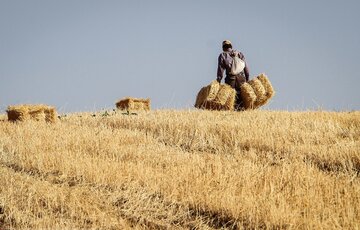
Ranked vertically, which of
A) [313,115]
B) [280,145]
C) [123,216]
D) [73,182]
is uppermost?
[313,115]

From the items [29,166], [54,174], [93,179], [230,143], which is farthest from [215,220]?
[230,143]

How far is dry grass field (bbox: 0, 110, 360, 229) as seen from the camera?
17.0 feet

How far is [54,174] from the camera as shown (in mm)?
6945

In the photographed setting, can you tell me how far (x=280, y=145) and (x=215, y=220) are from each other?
147 inches

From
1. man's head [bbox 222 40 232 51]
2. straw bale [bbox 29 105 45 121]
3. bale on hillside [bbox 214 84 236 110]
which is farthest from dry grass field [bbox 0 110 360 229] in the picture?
man's head [bbox 222 40 232 51]

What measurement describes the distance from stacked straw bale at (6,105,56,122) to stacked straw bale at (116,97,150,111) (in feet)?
13.5

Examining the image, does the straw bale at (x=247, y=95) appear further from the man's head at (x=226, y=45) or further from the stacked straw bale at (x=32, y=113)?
the stacked straw bale at (x=32, y=113)

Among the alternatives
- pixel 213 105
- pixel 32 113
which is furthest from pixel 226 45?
pixel 32 113

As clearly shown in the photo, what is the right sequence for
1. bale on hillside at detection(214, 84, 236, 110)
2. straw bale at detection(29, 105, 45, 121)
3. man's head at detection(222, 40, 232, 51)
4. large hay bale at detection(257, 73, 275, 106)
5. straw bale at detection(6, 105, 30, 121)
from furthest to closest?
man's head at detection(222, 40, 232, 51), large hay bale at detection(257, 73, 275, 106), bale on hillside at detection(214, 84, 236, 110), straw bale at detection(29, 105, 45, 121), straw bale at detection(6, 105, 30, 121)

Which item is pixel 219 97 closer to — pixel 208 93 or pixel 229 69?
pixel 208 93

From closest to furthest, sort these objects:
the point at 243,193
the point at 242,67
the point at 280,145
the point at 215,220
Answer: the point at 215,220, the point at 243,193, the point at 280,145, the point at 242,67

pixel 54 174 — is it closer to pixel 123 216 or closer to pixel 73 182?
pixel 73 182

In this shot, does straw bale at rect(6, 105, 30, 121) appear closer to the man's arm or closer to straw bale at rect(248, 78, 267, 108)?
the man's arm

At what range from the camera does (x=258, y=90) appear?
14258 millimetres
